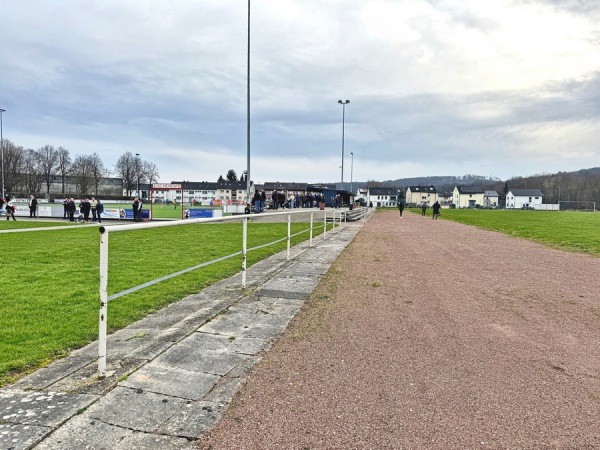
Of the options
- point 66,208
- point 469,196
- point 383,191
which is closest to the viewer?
point 66,208

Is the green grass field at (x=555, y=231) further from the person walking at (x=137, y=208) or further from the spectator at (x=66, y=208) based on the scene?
the spectator at (x=66, y=208)

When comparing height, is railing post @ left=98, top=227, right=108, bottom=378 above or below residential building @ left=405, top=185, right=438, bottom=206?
below

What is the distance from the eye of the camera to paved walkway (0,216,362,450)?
231 cm

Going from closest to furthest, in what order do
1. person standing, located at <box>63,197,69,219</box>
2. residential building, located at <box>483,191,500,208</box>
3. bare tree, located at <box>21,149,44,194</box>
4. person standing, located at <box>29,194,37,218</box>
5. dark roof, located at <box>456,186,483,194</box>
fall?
person standing, located at <box>63,197,69,219</box> → person standing, located at <box>29,194,37,218</box> → bare tree, located at <box>21,149,44,194</box> → dark roof, located at <box>456,186,483,194</box> → residential building, located at <box>483,191,500,208</box>

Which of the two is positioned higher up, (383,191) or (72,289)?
(383,191)

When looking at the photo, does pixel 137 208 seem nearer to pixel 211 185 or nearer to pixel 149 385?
pixel 149 385

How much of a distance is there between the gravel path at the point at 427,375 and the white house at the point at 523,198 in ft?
486

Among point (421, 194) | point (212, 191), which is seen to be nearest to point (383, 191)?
point (421, 194)

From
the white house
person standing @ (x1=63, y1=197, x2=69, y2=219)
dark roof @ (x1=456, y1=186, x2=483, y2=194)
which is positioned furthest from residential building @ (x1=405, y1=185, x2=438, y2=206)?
person standing @ (x1=63, y1=197, x2=69, y2=219)

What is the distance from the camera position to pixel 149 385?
2.95 meters

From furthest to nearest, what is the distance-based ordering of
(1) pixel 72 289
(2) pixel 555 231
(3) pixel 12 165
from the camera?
1. (3) pixel 12 165
2. (2) pixel 555 231
3. (1) pixel 72 289

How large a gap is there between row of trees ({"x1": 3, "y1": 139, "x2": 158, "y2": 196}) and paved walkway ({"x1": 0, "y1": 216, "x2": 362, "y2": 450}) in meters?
85.8

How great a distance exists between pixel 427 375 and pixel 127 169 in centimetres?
10201

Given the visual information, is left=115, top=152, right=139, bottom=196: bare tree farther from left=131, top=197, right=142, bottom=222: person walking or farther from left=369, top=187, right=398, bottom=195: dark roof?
left=369, top=187, right=398, bottom=195: dark roof
